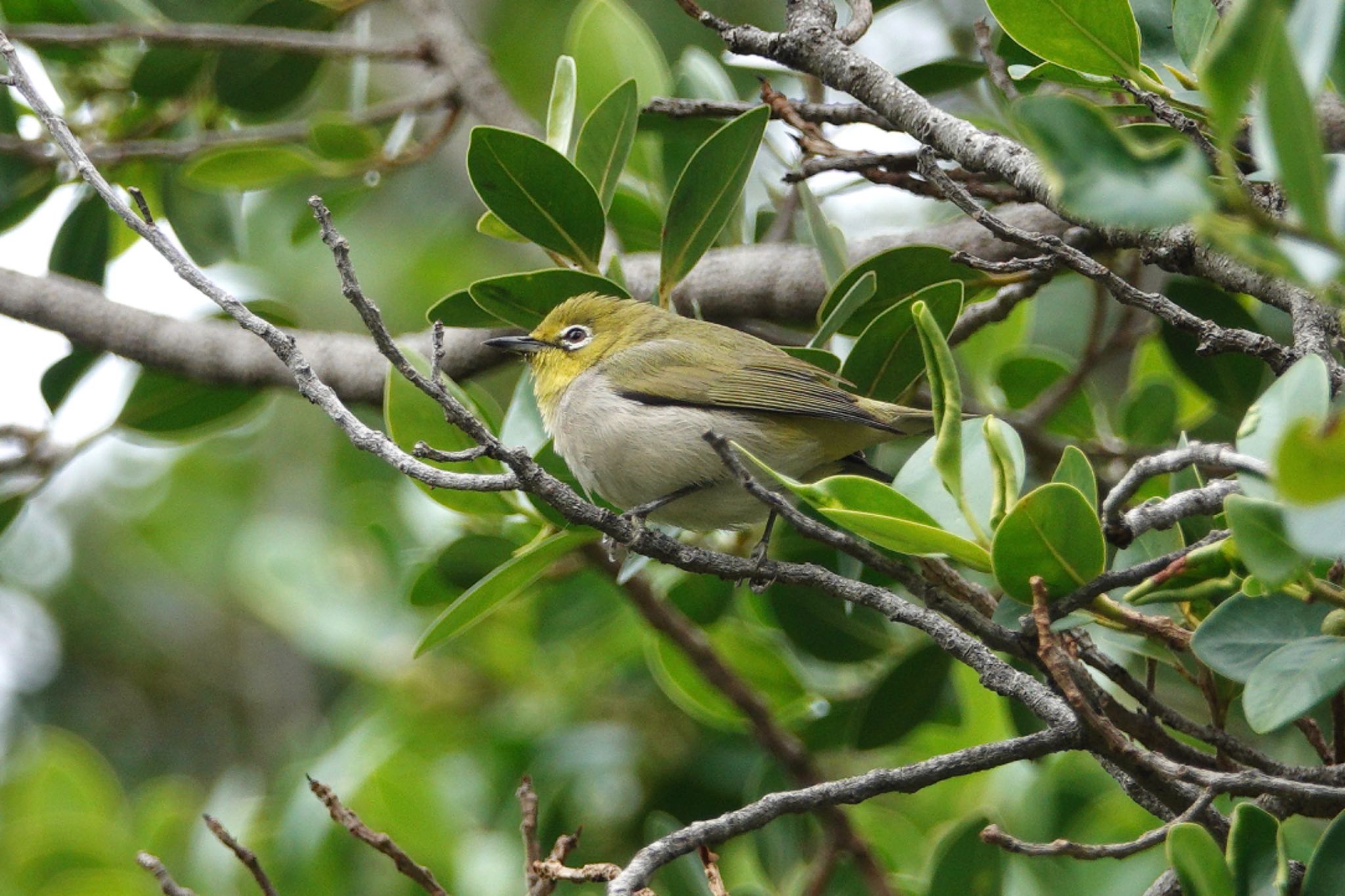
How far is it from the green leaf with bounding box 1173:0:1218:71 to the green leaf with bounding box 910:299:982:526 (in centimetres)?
66

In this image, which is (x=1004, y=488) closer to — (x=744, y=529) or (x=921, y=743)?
(x=744, y=529)

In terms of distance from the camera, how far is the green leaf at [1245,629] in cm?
162

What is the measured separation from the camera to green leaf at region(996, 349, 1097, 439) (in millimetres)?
3424

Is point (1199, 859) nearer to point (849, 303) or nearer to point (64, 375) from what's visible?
point (849, 303)

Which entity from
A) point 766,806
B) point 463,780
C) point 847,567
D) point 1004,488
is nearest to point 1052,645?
point 1004,488

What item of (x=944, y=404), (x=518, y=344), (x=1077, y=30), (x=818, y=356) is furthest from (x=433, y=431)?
(x=1077, y=30)

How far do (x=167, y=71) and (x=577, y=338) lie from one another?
5.02 feet

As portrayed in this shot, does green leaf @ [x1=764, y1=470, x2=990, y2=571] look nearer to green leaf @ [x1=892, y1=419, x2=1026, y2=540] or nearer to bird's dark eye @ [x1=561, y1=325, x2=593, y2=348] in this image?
green leaf @ [x1=892, y1=419, x2=1026, y2=540]

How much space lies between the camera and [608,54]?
3463 mm

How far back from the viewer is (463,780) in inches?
155

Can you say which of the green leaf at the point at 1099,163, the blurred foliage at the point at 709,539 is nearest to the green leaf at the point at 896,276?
the blurred foliage at the point at 709,539

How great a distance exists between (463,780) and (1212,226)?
3.32 m

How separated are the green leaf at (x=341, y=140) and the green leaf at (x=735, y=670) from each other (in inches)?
74.3

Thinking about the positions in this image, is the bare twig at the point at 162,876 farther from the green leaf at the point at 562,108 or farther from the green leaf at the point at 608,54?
the green leaf at the point at 608,54
